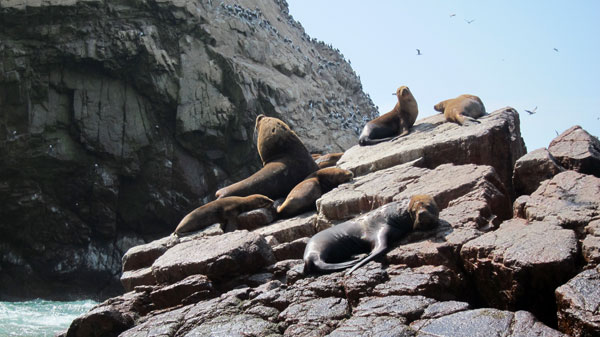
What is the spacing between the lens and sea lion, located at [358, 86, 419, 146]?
10.6 meters

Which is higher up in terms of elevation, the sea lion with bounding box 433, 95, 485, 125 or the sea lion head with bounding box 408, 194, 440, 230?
the sea lion with bounding box 433, 95, 485, 125

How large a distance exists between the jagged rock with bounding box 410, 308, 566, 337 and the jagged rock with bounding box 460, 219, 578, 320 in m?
0.48

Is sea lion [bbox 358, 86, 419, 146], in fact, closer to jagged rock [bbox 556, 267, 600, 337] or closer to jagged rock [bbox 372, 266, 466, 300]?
jagged rock [bbox 372, 266, 466, 300]

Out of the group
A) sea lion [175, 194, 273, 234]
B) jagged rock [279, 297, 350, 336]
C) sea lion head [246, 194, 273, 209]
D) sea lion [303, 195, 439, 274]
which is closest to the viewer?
jagged rock [279, 297, 350, 336]

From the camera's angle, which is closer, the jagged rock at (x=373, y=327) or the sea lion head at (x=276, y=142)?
the jagged rock at (x=373, y=327)

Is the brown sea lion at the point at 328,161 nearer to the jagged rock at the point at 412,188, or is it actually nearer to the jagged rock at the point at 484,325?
the jagged rock at the point at 412,188

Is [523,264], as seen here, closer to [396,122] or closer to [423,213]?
[423,213]

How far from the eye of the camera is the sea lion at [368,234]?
16.8 ft

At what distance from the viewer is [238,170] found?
2573cm

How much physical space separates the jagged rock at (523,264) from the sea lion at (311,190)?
145 inches

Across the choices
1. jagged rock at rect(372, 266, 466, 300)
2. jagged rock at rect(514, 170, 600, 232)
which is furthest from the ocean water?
jagged rock at rect(514, 170, 600, 232)

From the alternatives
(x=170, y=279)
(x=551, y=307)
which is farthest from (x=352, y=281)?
(x=170, y=279)

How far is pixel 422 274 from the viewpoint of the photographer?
4.39 m

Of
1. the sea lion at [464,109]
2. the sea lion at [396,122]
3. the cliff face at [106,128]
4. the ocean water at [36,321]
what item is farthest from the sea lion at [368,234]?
the cliff face at [106,128]
